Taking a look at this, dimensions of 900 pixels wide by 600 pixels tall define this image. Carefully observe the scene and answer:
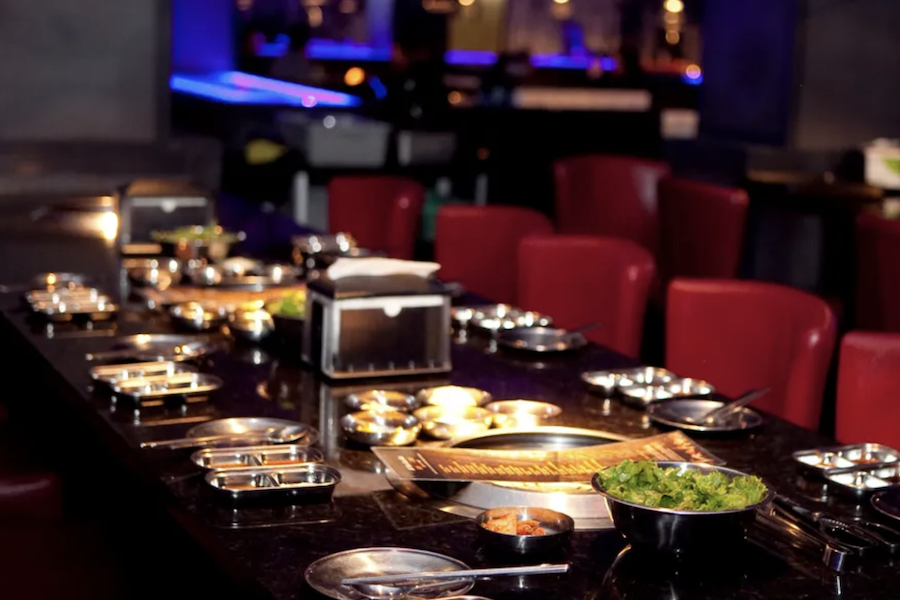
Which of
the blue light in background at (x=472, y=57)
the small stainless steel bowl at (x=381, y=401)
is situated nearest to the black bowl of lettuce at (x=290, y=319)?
the small stainless steel bowl at (x=381, y=401)

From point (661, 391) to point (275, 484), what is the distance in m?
0.85

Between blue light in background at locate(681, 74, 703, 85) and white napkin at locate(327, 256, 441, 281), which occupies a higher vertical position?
blue light in background at locate(681, 74, 703, 85)

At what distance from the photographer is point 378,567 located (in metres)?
1.57

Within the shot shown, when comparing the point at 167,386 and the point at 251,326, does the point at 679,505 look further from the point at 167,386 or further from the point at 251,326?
the point at 251,326

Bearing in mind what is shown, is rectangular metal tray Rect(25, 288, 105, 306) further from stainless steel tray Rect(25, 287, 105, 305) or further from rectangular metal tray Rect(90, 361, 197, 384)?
rectangular metal tray Rect(90, 361, 197, 384)

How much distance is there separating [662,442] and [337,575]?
672mm

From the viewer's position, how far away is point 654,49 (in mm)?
15297

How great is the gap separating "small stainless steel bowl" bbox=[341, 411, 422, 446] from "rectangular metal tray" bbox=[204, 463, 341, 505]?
0.18 m

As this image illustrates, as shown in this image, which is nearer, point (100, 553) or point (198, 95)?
point (100, 553)

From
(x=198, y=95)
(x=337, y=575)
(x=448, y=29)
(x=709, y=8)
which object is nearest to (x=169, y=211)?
(x=337, y=575)

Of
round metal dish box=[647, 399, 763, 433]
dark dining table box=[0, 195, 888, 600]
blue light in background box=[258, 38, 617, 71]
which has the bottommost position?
dark dining table box=[0, 195, 888, 600]

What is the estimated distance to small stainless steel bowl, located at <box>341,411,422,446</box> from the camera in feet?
6.69

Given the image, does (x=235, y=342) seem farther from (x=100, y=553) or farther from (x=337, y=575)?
(x=337, y=575)

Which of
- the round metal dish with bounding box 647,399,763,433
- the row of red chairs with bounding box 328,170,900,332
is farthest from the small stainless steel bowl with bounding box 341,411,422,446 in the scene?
the row of red chairs with bounding box 328,170,900,332
